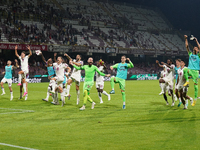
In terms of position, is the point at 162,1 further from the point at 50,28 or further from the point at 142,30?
the point at 50,28

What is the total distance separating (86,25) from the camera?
61094 mm

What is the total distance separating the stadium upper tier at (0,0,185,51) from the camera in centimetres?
4874

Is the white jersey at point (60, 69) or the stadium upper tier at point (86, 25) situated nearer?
the white jersey at point (60, 69)

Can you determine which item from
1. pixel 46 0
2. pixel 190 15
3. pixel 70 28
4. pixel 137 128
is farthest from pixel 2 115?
pixel 190 15

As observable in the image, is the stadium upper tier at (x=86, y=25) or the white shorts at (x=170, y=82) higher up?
the stadium upper tier at (x=86, y=25)

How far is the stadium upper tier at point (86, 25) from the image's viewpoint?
48.7m

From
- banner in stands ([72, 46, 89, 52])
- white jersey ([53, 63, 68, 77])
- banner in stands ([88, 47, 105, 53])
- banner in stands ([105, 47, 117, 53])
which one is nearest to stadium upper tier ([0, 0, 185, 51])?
banner in stands ([72, 46, 89, 52])

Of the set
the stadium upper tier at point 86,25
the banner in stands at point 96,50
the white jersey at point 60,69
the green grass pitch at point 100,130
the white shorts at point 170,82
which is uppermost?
the stadium upper tier at point 86,25

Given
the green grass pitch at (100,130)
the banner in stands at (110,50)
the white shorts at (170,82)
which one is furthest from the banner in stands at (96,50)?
the green grass pitch at (100,130)

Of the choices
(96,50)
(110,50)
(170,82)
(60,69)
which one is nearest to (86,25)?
(110,50)

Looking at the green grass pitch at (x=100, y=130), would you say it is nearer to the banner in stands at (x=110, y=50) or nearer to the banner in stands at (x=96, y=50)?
the banner in stands at (x=96, y=50)

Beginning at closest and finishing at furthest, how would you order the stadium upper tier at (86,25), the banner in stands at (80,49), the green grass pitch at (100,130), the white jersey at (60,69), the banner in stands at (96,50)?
the green grass pitch at (100,130) → the white jersey at (60,69) → the stadium upper tier at (86,25) → the banner in stands at (80,49) → the banner in stands at (96,50)

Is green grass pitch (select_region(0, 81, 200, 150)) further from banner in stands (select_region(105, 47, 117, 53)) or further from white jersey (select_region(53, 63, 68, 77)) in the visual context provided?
banner in stands (select_region(105, 47, 117, 53))

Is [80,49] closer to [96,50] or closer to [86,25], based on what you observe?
[96,50]
